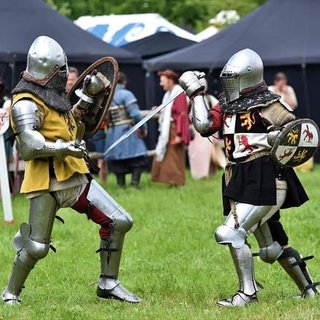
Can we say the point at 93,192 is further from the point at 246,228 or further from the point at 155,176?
the point at 155,176

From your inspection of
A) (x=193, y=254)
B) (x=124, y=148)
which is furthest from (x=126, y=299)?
Result: (x=124, y=148)

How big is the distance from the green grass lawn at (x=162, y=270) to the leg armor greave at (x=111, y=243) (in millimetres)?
106

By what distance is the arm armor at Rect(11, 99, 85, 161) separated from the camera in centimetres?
644

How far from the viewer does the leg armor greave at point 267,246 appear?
686 cm

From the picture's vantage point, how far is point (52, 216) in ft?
22.0

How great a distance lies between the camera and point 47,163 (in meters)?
6.66

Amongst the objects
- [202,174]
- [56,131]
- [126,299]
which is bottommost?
[202,174]

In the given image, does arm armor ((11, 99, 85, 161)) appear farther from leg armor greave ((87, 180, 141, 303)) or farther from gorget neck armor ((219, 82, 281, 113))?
gorget neck armor ((219, 82, 281, 113))

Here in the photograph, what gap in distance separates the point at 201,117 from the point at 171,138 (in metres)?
7.46

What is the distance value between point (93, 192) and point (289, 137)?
1.31 metres

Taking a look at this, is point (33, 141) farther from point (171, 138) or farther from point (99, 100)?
point (171, 138)

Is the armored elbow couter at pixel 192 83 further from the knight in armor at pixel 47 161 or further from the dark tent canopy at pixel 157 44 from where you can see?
the dark tent canopy at pixel 157 44

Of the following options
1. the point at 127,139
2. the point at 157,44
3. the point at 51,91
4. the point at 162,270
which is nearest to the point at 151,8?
the point at 157,44

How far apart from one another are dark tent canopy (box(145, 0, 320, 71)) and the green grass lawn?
5.33 meters
